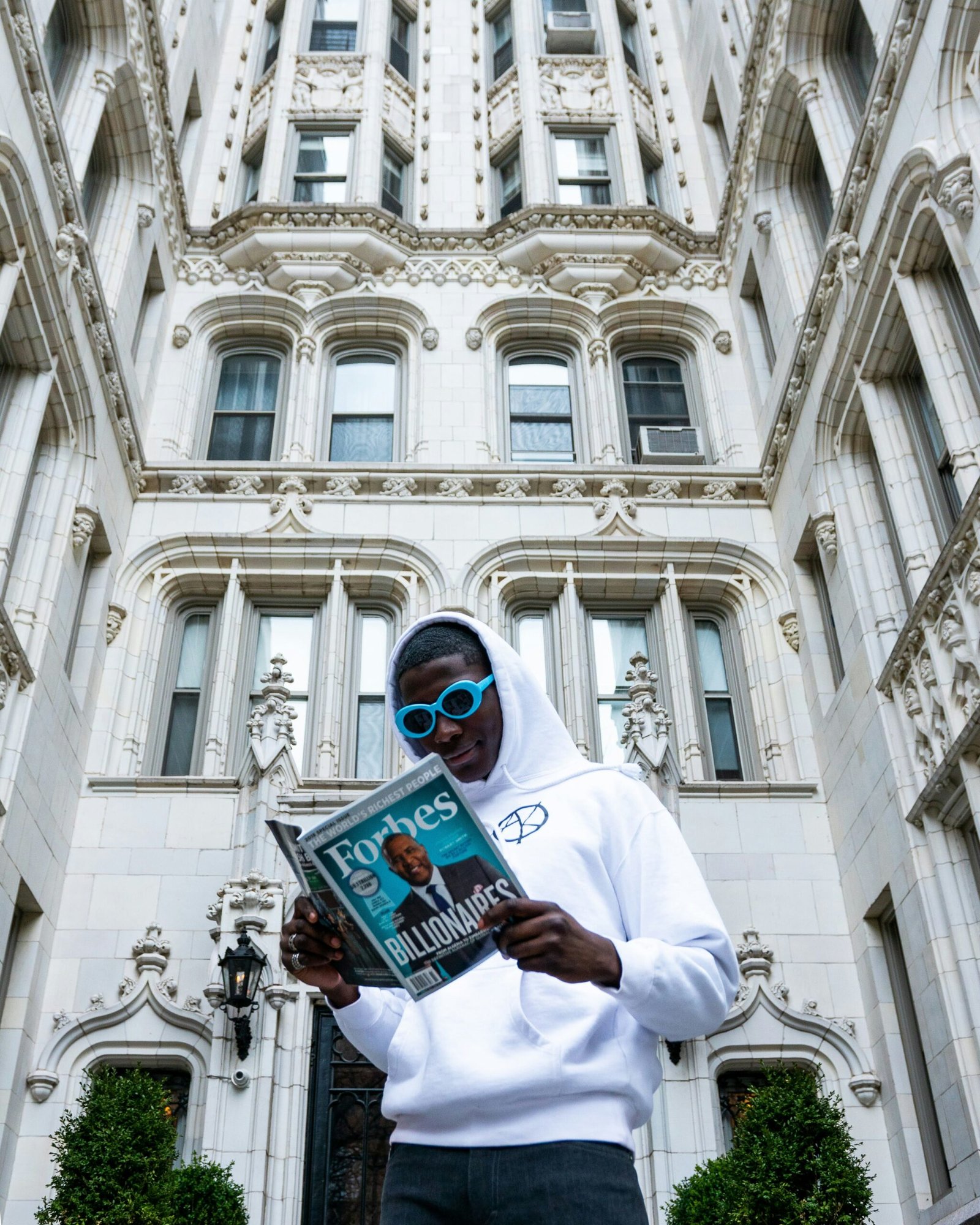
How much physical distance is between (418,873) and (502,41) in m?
21.4

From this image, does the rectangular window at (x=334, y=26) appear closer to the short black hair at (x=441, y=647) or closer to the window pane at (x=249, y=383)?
the window pane at (x=249, y=383)

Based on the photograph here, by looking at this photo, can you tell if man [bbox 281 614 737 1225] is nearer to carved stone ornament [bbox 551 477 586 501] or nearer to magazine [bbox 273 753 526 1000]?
magazine [bbox 273 753 526 1000]

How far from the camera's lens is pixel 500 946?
103 inches

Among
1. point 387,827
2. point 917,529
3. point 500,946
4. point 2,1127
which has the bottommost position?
point 500,946

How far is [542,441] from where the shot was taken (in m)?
15.5

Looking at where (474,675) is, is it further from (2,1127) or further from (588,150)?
(588,150)

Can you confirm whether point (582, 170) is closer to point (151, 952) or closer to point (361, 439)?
point (361, 439)

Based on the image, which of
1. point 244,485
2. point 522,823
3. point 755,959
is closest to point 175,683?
point 244,485

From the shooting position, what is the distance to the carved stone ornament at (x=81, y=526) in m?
11.8

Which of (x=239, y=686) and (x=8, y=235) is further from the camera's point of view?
(x=239, y=686)

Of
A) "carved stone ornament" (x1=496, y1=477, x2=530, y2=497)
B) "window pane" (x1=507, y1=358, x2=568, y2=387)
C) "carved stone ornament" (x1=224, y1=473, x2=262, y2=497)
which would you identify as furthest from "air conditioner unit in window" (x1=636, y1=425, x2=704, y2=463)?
"carved stone ornament" (x1=224, y1=473, x2=262, y2=497)

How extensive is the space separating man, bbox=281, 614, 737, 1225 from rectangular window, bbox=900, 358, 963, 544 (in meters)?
7.53

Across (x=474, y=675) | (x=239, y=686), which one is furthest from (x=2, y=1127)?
(x=474, y=675)

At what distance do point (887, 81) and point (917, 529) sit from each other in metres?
3.96
